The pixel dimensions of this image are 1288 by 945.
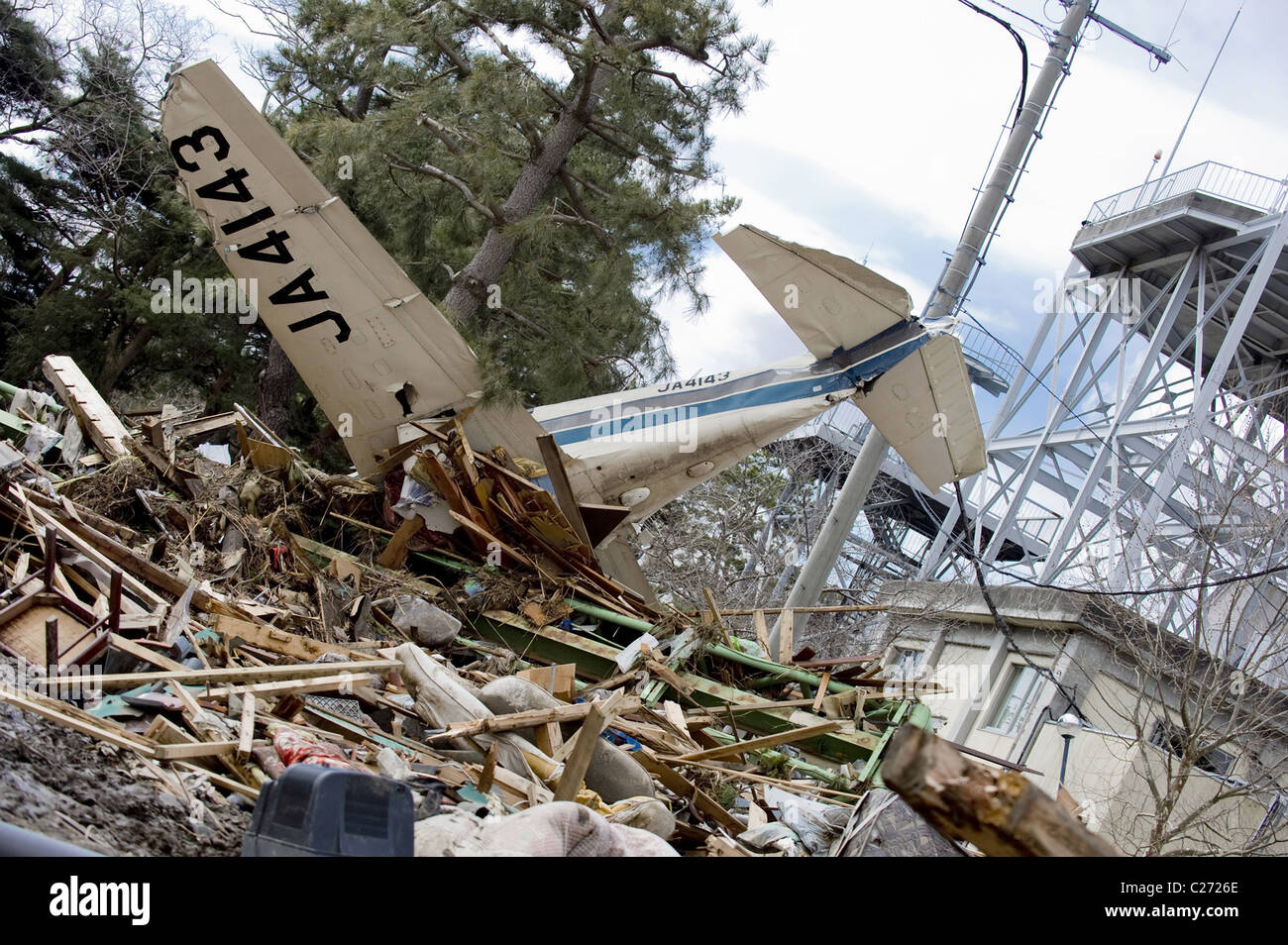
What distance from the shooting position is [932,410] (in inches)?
400

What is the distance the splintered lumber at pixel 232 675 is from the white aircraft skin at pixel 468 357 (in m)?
4.79

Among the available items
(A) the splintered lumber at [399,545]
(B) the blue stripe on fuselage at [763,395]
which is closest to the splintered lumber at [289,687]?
(A) the splintered lumber at [399,545]

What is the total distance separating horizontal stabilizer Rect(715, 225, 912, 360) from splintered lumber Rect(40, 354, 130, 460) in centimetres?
605

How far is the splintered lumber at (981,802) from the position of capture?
280 centimetres

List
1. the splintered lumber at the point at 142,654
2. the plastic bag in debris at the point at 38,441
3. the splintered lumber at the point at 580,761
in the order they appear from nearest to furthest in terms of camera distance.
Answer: the splintered lumber at the point at 580,761 → the splintered lumber at the point at 142,654 → the plastic bag in debris at the point at 38,441

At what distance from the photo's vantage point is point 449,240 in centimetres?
1772

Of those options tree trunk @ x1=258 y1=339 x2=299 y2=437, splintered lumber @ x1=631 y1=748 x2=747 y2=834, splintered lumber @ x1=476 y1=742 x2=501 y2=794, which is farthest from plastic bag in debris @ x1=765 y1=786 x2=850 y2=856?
tree trunk @ x1=258 y1=339 x2=299 y2=437

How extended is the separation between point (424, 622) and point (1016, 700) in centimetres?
1093

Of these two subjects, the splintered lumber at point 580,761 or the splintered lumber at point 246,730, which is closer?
the splintered lumber at point 246,730

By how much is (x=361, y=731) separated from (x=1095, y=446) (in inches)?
796

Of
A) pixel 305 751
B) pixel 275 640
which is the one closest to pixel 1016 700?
pixel 275 640

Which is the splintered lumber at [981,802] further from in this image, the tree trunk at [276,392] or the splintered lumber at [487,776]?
the tree trunk at [276,392]
